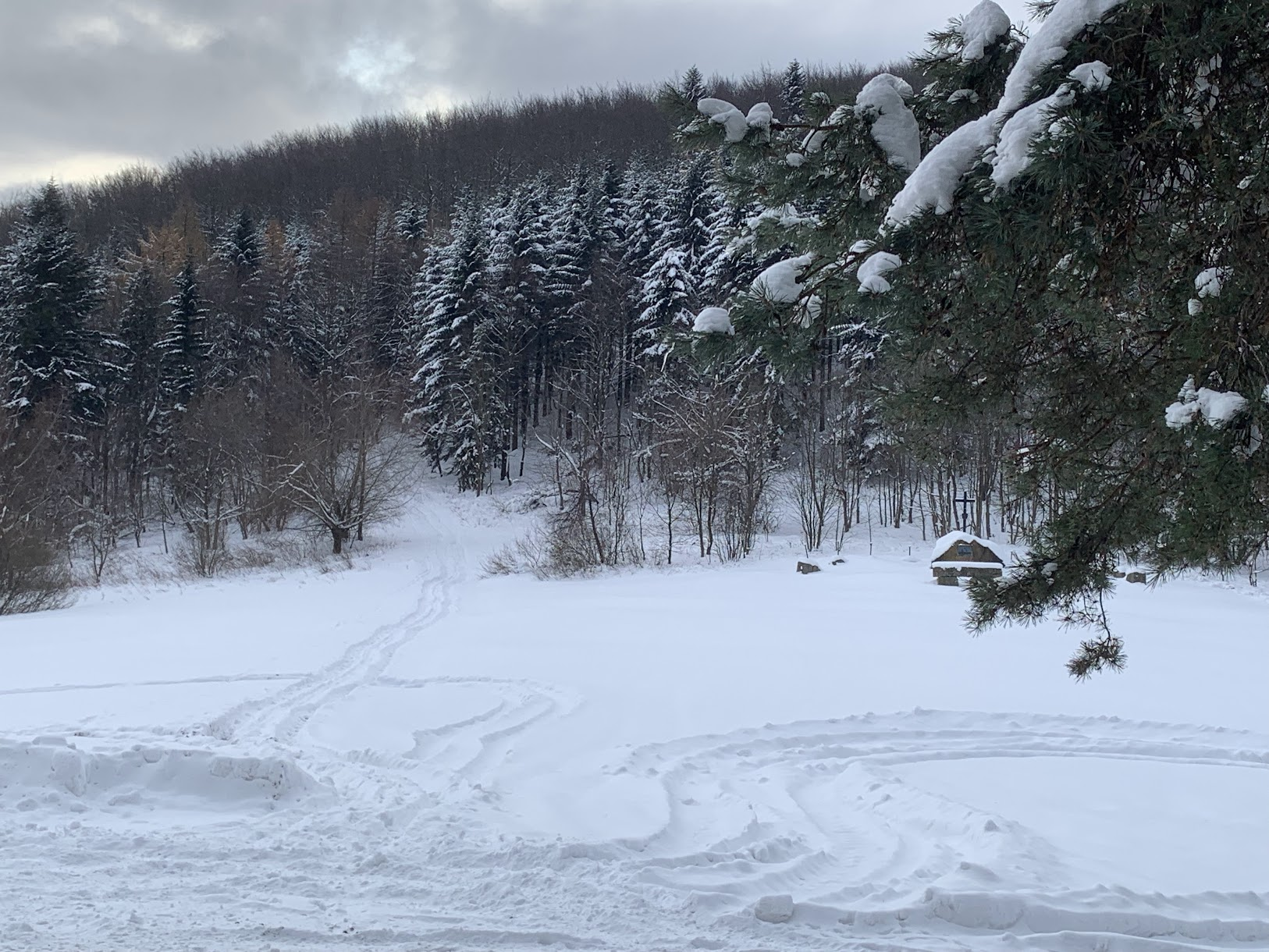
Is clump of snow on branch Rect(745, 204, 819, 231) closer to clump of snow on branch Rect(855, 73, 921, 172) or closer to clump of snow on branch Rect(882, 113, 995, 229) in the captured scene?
clump of snow on branch Rect(855, 73, 921, 172)

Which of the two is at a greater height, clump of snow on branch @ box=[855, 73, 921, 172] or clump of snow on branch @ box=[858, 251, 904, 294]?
clump of snow on branch @ box=[855, 73, 921, 172]

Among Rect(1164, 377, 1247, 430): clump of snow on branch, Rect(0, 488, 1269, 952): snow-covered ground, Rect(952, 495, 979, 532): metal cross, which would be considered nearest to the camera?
Rect(1164, 377, 1247, 430): clump of snow on branch

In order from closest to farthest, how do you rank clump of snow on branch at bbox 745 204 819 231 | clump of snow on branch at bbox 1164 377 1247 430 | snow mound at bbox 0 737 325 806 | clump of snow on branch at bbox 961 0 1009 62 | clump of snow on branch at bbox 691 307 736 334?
clump of snow on branch at bbox 1164 377 1247 430 → clump of snow on branch at bbox 691 307 736 334 → clump of snow on branch at bbox 961 0 1009 62 → clump of snow on branch at bbox 745 204 819 231 → snow mound at bbox 0 737 325 806

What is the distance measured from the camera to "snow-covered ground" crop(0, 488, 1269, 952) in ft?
14.6

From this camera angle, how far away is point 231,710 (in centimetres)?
826

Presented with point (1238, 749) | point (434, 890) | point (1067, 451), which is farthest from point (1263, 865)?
point (434, 890)

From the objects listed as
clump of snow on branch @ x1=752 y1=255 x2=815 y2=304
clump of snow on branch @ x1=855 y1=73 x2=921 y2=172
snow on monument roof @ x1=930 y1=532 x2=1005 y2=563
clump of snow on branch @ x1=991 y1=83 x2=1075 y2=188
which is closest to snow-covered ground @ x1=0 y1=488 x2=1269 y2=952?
clump of snow on branch @ x1=752 y1=255 x2=815 y2=304

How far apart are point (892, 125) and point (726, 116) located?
710 millimetres

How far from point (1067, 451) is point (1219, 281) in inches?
50.0

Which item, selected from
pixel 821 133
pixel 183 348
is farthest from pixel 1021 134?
pixel 183 348

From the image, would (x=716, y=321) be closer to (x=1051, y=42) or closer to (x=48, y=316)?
(x=1051, y=42)

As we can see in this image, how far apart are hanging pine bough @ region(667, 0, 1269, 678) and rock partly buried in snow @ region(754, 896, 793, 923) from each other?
1.85m

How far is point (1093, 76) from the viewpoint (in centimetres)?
292

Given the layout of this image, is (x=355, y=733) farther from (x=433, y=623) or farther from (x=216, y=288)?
(x=216, y=288)
